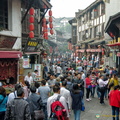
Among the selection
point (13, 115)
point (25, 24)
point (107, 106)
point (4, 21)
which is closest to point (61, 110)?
point (13, 115)

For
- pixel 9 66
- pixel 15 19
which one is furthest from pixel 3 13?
pixel 9 66

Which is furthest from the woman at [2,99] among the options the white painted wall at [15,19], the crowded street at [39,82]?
the white painted wall at [15,19]

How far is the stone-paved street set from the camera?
9077mm

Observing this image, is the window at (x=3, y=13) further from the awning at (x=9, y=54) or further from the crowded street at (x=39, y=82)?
the awning at (x=9, y=54)

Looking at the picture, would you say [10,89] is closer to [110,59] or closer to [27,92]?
[27,92]

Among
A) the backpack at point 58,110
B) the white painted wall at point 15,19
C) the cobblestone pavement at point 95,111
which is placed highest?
the white painted wall at point 15,19

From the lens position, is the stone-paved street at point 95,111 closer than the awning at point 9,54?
Yes

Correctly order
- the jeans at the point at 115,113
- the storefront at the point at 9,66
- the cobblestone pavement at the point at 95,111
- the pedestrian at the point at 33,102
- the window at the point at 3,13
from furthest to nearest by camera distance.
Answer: the window at the point at 3,13 < the storefront at the point at 9,66 < the cobblestone pavement at the point at 95,111 < the jeans at the point at 115,113 < the pedestrian at the point at 33,102

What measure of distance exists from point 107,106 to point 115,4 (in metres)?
15.3

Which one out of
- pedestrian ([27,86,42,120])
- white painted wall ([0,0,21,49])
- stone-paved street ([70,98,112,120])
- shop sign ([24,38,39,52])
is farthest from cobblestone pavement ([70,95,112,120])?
white painted wall ([0,0,21,49])

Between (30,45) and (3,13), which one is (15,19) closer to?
(3,13)

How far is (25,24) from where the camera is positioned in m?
15.6

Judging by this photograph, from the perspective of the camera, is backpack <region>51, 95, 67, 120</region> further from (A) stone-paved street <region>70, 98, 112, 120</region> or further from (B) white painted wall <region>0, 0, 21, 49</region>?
(B) white painted wall <region>0, 0, 21, 49</region>

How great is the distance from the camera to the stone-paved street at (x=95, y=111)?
9.08 metres
